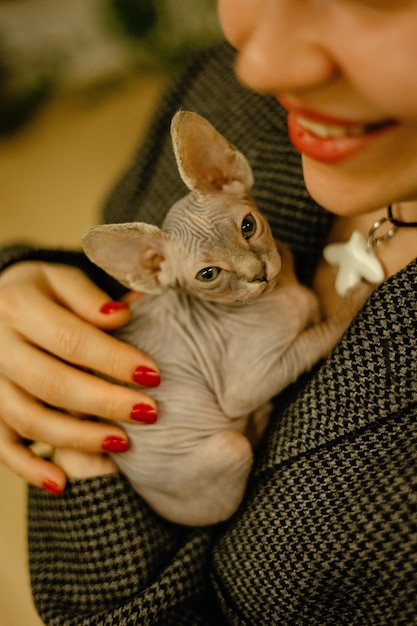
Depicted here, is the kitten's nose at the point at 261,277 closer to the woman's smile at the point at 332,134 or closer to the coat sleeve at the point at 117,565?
the woman's smile at the point at 332,134

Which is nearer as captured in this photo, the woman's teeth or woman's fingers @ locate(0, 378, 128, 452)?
the woman's teeth

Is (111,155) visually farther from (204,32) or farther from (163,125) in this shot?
(163,125)

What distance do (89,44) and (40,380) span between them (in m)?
2.30

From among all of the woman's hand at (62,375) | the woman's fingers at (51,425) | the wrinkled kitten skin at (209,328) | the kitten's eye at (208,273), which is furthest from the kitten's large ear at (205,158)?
the woman's fingers at (51,425)

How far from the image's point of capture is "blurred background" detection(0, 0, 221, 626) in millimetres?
2299

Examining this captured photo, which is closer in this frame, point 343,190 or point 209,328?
point 343,190

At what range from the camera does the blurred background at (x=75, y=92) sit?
230 centimetres

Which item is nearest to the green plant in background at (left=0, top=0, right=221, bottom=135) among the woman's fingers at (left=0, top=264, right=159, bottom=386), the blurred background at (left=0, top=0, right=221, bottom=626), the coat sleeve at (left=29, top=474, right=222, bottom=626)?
the blurred background at (left=0, top=0, right=221, bottom=626)

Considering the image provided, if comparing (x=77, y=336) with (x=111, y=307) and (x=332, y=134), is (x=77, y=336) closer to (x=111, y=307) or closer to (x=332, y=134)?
(x=111, y=307)

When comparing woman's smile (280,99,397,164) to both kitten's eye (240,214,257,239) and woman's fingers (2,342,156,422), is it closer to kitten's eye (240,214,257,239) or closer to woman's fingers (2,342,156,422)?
kitten's eye (240,214,257,239)

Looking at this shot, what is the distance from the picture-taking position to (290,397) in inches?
34.4

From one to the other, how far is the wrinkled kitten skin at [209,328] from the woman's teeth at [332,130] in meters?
0.19

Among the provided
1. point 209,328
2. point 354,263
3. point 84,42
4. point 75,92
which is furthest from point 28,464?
point 84,42

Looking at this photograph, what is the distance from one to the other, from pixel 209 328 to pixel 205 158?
239 mm
